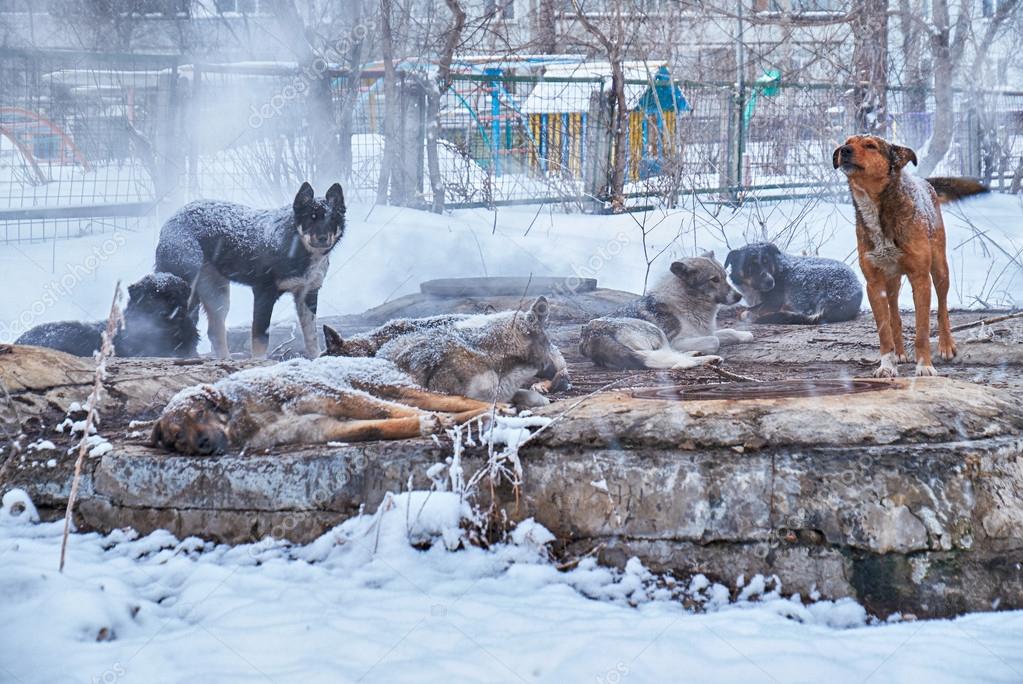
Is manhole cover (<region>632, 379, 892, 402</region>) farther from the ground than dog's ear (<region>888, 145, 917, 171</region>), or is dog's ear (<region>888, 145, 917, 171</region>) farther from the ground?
dog's ear (<region>888, 145, 917, 171</region>)

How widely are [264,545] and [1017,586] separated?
257 cm

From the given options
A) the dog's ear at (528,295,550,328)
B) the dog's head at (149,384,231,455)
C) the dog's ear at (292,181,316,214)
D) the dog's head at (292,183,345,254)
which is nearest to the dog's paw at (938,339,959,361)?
the dog's ear at (528,295,550,328)

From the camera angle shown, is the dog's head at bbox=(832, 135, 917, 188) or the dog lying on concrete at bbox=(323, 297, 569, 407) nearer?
the dog lying on concrete at bbox=(323, 297, 569, 407)

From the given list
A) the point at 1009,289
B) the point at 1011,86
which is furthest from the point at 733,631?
the point at 1011,86

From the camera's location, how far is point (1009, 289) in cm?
992

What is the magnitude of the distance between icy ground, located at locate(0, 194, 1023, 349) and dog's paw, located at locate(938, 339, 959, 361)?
Answer: 125 inches

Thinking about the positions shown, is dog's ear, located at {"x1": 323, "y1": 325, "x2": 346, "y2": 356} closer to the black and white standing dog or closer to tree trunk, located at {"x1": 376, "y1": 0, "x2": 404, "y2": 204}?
the black and white standing dog

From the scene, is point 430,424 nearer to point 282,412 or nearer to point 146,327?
point 282,412

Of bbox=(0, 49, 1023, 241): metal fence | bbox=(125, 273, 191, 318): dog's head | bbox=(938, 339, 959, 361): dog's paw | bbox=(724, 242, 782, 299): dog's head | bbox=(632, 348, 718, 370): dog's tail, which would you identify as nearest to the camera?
bbox=(938, 339, 959, 361): dog's paw

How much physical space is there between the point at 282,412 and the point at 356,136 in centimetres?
918

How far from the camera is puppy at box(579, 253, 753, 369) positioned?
251 inches

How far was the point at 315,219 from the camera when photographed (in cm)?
719

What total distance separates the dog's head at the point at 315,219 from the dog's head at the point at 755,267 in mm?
3627

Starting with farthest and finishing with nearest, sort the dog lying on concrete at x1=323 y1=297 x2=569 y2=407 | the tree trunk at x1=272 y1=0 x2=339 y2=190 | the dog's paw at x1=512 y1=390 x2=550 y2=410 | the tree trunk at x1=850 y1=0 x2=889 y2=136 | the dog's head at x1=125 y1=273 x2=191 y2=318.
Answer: the tree trunk at x1=850 y1=0 x2=889 y2=136 → the tree trunk at x1=272 y1=0 x2=339 y2=190 → the dog's head at x1=125 y1=273 x2=191 y2=318 → the dog's paw at x1=512 y1=390 x2=550 y2=410 → the dog lying on concrete at x1=323 y1=297 x2=569 y2=407
